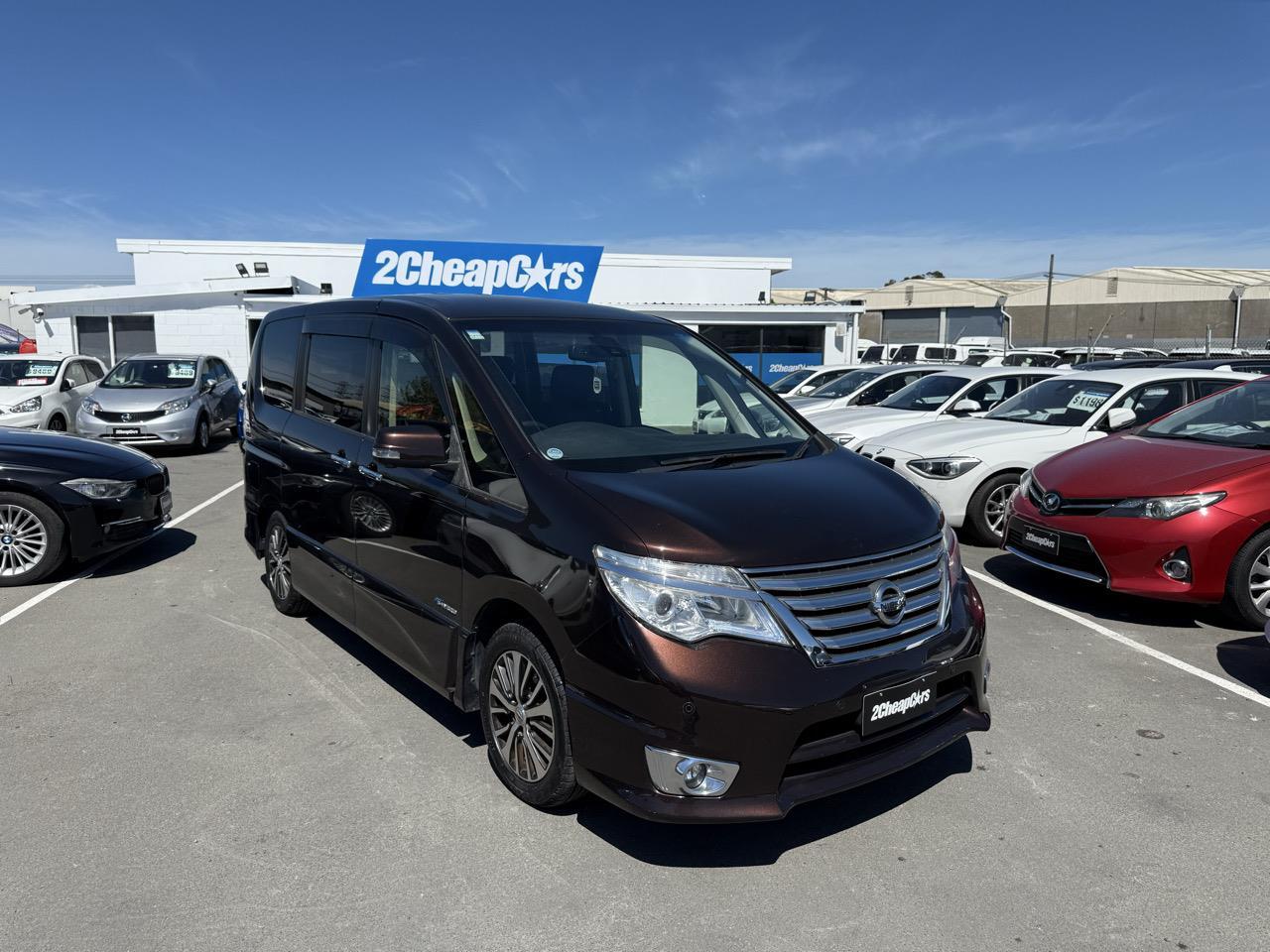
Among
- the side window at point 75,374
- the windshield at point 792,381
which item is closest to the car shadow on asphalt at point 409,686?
the side window at point 75,374

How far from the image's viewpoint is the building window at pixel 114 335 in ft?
78.9

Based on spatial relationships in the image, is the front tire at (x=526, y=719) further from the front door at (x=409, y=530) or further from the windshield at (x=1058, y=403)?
the windshield at (x=1058, y=403)

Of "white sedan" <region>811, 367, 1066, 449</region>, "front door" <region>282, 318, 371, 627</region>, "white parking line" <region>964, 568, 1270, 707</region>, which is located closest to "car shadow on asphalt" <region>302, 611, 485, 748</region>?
"front door" <region>282, 318, 371, 627</region>

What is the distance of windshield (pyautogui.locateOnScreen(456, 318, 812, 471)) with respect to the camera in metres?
3.64

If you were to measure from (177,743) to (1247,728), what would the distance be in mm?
4883

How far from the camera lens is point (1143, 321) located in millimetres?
48312

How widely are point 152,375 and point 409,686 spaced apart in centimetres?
1304

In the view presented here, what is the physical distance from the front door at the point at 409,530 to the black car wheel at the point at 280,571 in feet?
4.48

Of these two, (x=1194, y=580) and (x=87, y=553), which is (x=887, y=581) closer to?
(x=1194, y=580)

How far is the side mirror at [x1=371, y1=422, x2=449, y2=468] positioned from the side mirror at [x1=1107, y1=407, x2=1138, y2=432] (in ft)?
20.9

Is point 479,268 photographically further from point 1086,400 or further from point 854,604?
point 854,604

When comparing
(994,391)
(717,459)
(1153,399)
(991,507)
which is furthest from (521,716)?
(994,391)

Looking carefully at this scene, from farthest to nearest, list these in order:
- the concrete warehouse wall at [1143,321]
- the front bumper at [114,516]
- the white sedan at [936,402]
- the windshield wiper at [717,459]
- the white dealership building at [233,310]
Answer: the concrete warehouse wall at [1143,321]
the white dealership building at [233,310]
the white sedan at [936,402]
the front bumper at [114,516]
the windshield wiper at [717,459]

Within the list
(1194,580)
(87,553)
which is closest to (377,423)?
(87,553)
